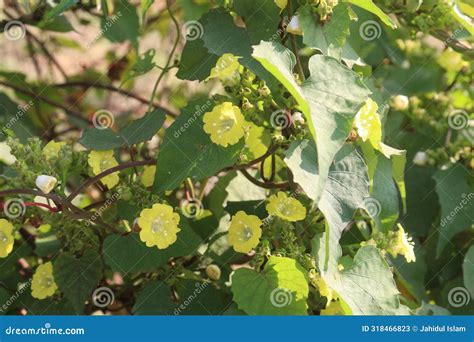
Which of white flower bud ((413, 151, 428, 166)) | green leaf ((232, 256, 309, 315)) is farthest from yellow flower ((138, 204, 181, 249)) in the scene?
white flower bud ((413, 151, 428, 166))

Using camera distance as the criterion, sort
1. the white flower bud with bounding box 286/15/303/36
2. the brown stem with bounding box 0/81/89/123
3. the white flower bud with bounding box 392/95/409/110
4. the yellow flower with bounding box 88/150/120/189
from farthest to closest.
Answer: the brown stem with bounding box 0/81/89/123, the white flower bud with bounding box 392/95/409/110, the yellow flower with bounding box 88/150/120/189, the white flower bud with bounding box 286/15/303/36

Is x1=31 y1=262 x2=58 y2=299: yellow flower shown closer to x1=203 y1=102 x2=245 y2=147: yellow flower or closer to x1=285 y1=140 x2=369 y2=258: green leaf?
x1=203 y1=102 x2=245 y2=147: yellow flower

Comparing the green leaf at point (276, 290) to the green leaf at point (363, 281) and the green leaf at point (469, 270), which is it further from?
the green leaf at point (469, 270)

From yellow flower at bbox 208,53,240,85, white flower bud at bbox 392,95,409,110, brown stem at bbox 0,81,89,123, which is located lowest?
brown stem at bbox 0,81,89,123

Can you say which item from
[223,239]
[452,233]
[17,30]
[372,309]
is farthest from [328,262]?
[17,30]

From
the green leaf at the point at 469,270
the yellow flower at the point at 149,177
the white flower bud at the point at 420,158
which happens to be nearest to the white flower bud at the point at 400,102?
the white flower bud at the point at 420,158

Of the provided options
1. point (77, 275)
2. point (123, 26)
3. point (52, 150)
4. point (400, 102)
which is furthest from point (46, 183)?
point (400, 102)
